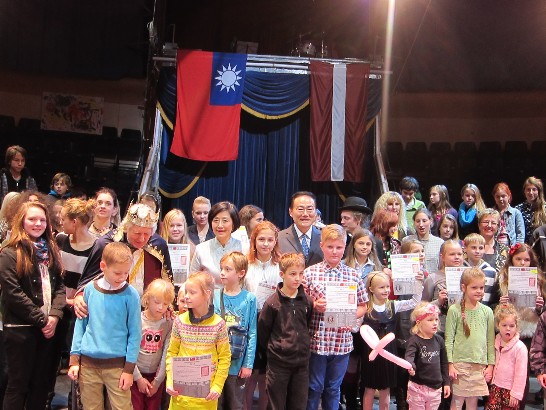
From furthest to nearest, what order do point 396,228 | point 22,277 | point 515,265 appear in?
1. point 396,228
2. point 515,265
3. point 22,277

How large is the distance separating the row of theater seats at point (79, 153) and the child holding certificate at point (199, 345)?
→ 7.00m

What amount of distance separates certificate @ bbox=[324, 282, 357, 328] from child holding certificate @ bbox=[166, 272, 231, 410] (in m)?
0.70

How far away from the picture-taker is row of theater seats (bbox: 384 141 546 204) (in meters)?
10.1

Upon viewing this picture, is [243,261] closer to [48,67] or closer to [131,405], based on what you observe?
[131,405]

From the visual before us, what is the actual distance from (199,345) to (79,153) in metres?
8.00

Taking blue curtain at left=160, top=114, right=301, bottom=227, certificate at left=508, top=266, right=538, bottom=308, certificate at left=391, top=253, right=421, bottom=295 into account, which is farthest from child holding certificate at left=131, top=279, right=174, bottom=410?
blue curtain at left=160, top=114, right=301, bottom=227

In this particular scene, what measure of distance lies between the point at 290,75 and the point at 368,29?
2191 millimetres

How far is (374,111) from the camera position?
29.8 feet

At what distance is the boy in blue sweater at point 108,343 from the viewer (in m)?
3.43

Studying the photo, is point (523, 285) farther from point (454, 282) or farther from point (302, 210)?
point (302, 210)

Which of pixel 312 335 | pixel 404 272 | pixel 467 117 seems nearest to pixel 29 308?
pixel 312 335

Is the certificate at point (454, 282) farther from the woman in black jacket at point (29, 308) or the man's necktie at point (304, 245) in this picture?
the woman in black jacket at point (29, 308)

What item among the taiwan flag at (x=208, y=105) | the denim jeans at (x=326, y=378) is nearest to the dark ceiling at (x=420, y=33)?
the taiwan flag at (x=208, y=105)

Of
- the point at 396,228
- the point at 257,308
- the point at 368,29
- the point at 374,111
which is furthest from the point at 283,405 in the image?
the point at 368,29
